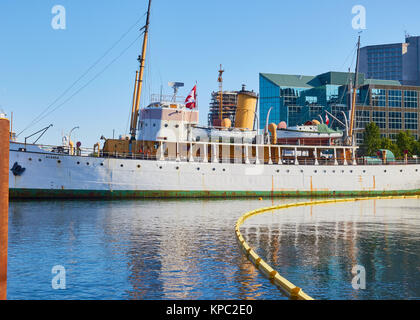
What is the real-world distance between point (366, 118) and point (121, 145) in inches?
3278

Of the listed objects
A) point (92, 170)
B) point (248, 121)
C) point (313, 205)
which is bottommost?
point (313, 205)

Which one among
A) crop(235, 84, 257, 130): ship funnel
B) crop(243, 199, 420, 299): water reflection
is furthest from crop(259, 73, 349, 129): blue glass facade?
crop(243, 199, 420, 299): water reflection

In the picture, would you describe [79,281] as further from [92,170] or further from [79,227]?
[92,170]

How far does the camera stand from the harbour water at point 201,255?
12273 millimetres

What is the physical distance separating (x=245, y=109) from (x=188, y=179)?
12.7 metres

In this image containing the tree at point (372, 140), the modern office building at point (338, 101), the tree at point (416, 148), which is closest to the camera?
the tree at point (372, 140)

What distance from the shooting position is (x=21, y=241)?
19.6 m

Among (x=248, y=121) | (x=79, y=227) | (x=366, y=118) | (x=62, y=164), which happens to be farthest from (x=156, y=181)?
(x=366, y=118)

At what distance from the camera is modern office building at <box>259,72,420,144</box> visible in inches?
4500

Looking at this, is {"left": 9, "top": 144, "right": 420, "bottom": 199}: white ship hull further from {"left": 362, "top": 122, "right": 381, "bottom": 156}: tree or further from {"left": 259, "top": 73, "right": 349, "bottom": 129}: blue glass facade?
{"left": 259, "top": 73, "right": 349, "bottom": 129}: blue glass facade

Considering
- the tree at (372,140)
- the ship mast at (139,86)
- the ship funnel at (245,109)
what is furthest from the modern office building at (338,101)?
the ship mast at (139,86)

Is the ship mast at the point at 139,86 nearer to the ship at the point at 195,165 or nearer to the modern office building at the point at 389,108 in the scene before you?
the ship at the point at 195,165

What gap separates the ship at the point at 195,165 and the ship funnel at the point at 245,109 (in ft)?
0.41
